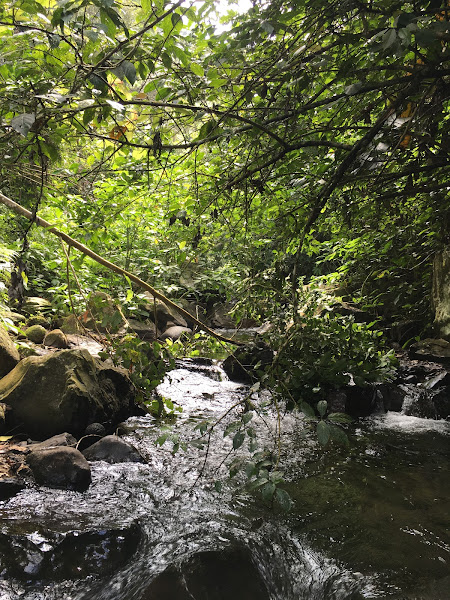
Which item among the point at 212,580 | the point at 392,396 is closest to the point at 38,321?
the point at 392,396

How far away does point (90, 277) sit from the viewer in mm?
7547

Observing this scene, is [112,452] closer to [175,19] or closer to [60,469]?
[60,469]

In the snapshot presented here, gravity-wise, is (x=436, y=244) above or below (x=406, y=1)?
below

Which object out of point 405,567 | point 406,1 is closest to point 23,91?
point 406,1

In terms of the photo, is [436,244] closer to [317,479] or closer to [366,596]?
[317,479]

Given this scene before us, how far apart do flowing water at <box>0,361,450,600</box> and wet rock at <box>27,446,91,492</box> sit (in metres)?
0.08

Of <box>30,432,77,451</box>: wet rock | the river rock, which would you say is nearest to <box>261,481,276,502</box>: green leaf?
<box>30,432,77,451</box>: wet rock

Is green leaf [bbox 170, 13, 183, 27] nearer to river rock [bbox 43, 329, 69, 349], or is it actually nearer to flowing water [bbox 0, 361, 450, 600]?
flowing water [bbox 0, 361, 450, 600]

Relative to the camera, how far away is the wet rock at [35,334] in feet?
20.0

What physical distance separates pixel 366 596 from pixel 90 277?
674cm

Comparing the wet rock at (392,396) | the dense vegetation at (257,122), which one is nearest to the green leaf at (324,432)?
the dense vegetation at (257,122)

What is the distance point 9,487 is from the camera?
2768 millimetres

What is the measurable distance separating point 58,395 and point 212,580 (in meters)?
2.21

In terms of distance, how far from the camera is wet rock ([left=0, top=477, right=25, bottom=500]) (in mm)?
2723
